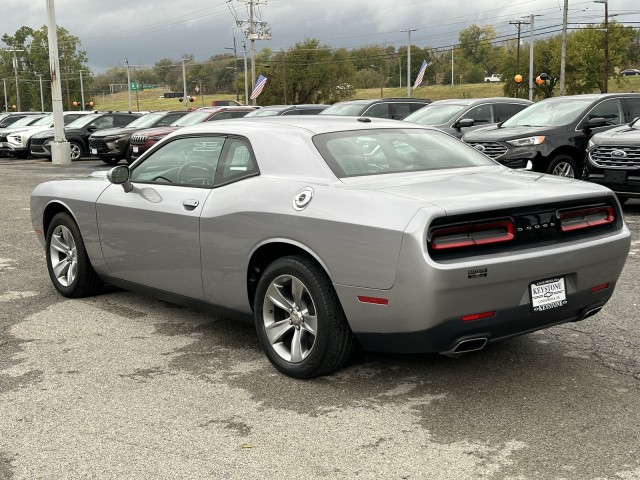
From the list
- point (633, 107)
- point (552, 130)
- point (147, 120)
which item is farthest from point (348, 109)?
point (147, 120)

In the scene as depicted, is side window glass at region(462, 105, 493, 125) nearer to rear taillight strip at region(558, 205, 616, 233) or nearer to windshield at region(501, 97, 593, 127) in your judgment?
windshield at region(501, 97, 593, 127)

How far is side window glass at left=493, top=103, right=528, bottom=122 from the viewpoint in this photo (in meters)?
16.4

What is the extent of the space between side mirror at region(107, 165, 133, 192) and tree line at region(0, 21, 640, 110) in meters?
68.9

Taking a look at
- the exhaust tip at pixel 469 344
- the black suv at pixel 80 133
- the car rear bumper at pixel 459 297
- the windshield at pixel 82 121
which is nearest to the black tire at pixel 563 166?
the car rear bumper at pixel 459 297

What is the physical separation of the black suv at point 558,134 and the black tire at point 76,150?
17.8 m

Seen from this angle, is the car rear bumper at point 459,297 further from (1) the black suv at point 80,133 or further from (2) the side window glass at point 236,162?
(1) the black suv at point 80,133

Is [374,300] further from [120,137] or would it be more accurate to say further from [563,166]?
[120,137]

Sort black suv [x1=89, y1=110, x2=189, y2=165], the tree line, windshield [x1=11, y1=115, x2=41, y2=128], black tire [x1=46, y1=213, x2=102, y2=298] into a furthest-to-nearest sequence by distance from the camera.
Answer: the tree line
windshield [x1=11, y1=115, x2=41, y2=128]
black suv [x1=89, y1=110, x2=189, y2=165]
black tire [x1=46, y1=213, x2=102, y2=298]

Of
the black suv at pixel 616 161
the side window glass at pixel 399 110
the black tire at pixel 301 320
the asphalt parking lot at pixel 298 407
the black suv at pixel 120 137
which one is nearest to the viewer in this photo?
the asphalt parking lot at pixel 298 407

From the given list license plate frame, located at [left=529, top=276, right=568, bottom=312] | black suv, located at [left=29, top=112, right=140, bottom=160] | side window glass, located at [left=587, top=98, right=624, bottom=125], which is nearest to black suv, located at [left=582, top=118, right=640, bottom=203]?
side window glass, located at [left=587, top=98, right=624, bottom=125]

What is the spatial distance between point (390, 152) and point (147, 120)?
69.4 ft

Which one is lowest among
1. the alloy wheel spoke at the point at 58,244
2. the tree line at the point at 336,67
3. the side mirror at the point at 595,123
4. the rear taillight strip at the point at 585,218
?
the alloy wheel spoke at the point at 58,244

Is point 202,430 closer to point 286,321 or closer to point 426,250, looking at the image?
point 286,321

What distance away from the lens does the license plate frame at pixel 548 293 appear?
14.1ft
